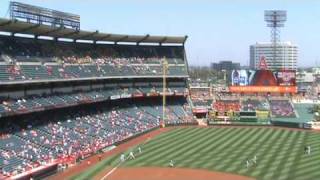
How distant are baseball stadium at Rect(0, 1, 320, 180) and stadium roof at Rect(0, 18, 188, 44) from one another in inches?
7.3

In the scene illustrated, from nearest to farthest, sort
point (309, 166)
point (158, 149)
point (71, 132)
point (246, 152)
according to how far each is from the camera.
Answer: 1. point (309, 166)
2. point (246, 152)
3. point (158, 149)
4. point (71, 132)

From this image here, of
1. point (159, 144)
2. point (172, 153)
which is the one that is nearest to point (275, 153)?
point (172, 153)

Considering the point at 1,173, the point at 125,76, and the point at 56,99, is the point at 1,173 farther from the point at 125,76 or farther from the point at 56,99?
the point at 125,76

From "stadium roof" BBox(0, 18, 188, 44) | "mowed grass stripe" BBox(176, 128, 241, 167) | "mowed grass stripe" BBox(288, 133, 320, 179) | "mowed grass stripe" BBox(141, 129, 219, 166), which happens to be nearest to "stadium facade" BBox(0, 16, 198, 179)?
"stadium roof" BBox(0, 18, 188, 44)

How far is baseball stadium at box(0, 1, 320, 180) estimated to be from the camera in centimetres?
4912

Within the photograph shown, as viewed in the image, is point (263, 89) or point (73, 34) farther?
point (263, 89)

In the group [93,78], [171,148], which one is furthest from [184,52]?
[171,148]

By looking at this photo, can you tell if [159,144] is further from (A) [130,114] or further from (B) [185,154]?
(A) [130,114]

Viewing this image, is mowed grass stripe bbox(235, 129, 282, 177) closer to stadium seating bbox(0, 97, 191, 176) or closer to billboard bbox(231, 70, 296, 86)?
stadium seating bbox(0, 97, 191, 176)

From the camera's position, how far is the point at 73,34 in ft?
233

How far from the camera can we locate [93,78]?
71625 millimetres

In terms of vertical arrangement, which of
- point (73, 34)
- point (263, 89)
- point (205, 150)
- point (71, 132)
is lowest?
point (205, 150)

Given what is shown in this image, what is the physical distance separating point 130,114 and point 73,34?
52.0 ft

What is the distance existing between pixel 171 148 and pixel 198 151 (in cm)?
382
